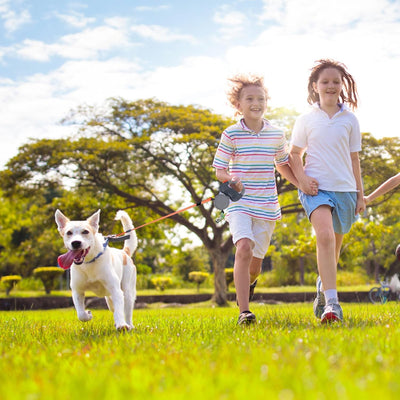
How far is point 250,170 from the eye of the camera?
5066 mm

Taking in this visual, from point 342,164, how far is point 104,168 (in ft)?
50.4

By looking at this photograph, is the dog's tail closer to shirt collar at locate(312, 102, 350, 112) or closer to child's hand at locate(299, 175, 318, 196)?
child's hand at locate(299, 175, 318, 196)

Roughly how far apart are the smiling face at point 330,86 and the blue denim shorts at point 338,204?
0.92m

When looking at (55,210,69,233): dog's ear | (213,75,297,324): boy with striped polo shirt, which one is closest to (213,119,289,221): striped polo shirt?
(213,75,297,324): boy with striped polo shirt

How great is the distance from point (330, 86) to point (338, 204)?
3.85 ft

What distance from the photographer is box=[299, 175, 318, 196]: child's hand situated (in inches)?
186

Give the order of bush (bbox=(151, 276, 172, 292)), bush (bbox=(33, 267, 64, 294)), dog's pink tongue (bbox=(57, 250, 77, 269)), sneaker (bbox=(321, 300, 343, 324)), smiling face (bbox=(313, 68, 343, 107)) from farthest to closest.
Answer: bush (bbox=(151, 276, 172, 292))
bush (bbox=(33, 267, 64, 294))
smiling face (bbox=(313, 68, 343, 107))
dog's pink tongue (bbox=(57, 250, 77, 269))
sneaker (bbox=(321, 300, 343, 324))

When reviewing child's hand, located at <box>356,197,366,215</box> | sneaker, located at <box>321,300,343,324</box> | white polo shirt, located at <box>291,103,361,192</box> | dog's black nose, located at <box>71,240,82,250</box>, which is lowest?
sneaker, located at <box>321,300,343,324</box>

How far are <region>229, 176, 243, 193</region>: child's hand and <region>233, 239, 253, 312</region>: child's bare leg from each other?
0.50 meters

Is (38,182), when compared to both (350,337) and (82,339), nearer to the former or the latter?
A: (82,339)

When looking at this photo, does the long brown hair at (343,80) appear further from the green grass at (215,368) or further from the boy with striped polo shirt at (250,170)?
the green grass at (215,368)

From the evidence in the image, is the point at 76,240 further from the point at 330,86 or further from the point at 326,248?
the point at 330,86

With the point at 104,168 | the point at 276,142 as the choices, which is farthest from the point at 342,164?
the point at 104,168

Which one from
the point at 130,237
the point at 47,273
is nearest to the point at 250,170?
the point at 130,237
